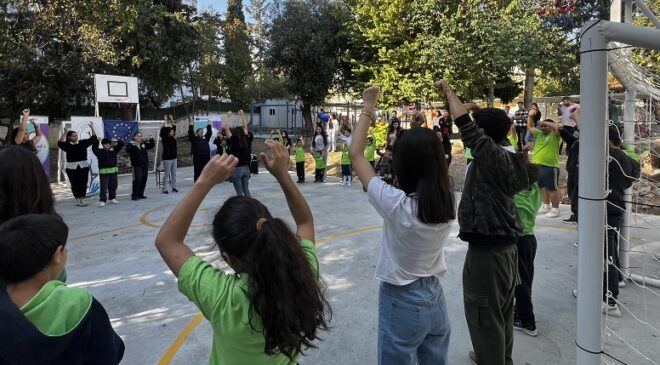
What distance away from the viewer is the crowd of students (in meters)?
1.50

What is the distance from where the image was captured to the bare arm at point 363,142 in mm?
2260

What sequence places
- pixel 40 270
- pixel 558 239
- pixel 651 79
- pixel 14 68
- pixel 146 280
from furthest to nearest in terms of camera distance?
pixel 14 68
pixel 558 239
pixel 146 280
pixel 651 79
pixel 40 270

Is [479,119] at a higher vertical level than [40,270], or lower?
higher

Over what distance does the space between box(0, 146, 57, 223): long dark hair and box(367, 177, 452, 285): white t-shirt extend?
1606 millimetres

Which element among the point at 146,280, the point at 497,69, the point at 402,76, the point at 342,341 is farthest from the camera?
the point at 402,76

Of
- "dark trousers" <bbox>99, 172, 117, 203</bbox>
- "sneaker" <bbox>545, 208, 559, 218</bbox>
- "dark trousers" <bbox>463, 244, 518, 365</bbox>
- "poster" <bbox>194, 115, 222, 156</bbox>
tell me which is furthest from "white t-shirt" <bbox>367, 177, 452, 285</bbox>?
"poster" <bbox>194, 115, 222, 156</bbox>

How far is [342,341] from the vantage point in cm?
362

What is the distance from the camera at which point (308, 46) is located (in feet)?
69.5

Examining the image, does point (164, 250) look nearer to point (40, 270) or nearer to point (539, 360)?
point (40, 270)

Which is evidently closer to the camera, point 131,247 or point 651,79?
point 651,79

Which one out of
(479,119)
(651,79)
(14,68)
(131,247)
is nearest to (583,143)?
(479,119)

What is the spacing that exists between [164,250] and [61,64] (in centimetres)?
1778

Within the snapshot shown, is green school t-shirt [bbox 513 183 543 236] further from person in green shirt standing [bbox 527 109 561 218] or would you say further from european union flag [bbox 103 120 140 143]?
european union flag [bbox 103 120 140 143]

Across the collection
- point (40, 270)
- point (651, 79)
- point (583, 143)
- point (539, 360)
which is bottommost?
point (539, 360)
